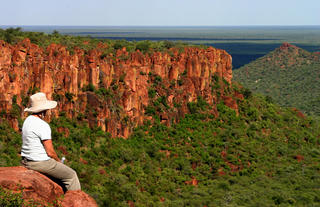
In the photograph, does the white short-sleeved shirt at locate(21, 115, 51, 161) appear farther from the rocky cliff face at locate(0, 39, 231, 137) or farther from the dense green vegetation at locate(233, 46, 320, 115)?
the dense green vegetation at locate(233, 46, 320, 115)

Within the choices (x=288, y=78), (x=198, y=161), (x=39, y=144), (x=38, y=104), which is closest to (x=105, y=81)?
(x=198, y=161)

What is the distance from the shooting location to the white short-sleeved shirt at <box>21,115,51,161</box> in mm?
8344

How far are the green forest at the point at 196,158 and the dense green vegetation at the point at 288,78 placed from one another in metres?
39.9

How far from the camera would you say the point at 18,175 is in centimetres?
870

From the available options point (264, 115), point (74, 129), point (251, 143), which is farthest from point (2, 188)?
point (264, 115)

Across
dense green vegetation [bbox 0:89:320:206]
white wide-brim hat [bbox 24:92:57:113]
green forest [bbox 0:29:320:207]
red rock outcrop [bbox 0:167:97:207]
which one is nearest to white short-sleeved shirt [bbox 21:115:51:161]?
white wide-brim hat [bbox 24:92:57:113]

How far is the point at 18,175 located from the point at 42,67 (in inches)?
1074

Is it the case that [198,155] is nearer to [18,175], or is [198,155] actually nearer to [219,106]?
[219,106]

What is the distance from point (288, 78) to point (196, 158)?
278ft

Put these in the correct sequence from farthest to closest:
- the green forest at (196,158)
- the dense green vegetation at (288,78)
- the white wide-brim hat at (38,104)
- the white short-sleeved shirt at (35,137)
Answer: the dense green vegetation at (288,78) < the green forest at (196,158) < the white wide-brim hat at (38,104) < the white short-sleeved shirt at (35,137)

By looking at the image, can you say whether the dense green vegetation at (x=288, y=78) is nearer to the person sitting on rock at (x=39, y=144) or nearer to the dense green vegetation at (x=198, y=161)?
the dense green vegetation at (x=198, y=161)

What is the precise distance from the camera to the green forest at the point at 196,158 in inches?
1220

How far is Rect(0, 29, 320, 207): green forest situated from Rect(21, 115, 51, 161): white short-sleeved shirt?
1652 centimetres

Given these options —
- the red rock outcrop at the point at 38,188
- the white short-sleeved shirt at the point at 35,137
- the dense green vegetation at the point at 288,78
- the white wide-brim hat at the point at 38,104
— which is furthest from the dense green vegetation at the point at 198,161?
the dense green vegetation at the point at 288,78
